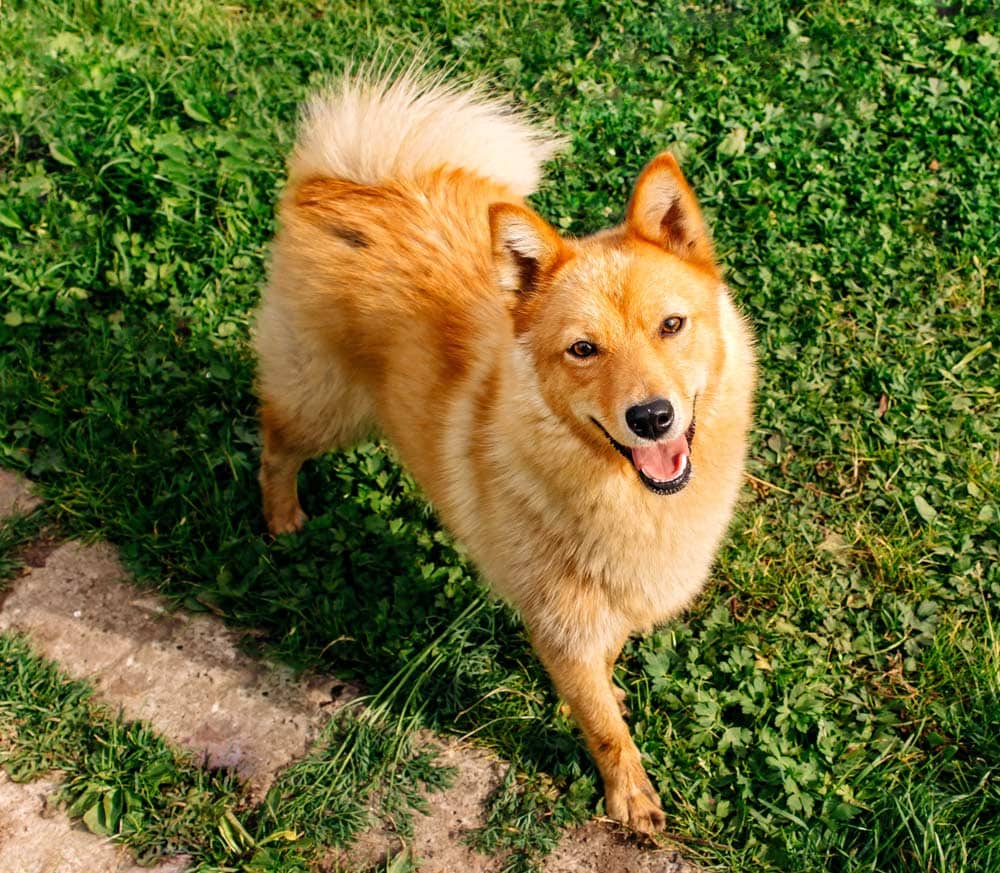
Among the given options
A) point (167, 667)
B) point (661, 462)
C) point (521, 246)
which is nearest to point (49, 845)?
point (167, 667)

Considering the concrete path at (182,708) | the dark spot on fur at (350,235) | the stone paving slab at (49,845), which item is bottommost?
the stone paving slab at (49,845)

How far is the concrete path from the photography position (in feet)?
10.2

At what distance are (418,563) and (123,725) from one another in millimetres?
1238

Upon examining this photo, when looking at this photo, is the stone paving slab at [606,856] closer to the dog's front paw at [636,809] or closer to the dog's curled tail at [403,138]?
the dog's front paw at [636,809]

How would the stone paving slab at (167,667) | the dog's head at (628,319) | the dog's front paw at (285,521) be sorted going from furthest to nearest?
the dog's front paw at (285,521) < the stone paving slab at (167,667) < the dog's head at (628,319)

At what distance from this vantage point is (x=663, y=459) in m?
2.60

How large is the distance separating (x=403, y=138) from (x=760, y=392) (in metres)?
1.93

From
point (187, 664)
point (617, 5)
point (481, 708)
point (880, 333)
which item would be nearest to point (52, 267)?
point (187, 664)

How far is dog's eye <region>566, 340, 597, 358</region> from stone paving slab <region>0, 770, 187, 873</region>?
7.04 ft

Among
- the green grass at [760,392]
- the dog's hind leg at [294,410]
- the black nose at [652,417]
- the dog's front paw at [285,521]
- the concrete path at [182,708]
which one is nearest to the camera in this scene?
the black nose at [652,417]

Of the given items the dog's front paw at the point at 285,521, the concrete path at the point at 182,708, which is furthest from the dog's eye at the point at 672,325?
the dog's front paw at the point at 285,521

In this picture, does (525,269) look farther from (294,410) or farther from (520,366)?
(294,410)

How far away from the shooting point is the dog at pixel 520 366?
262 cm

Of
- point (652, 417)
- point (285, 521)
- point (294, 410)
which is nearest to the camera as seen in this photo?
point (652, 417)
